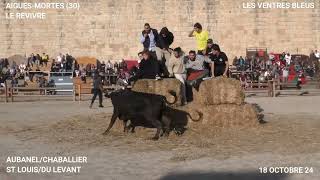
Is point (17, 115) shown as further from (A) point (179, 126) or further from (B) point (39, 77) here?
(B) point (39, 77)

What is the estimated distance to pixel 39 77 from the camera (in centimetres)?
2823

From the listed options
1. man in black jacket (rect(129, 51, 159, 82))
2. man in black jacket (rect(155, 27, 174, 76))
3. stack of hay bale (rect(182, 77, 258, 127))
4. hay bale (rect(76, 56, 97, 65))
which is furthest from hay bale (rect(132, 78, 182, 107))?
hay bale (rect(76, 56, 97, 65))

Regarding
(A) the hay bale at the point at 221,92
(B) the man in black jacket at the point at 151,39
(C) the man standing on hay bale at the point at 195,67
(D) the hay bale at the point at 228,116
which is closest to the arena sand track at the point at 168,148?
(D) the hay bale at the point at 228,116

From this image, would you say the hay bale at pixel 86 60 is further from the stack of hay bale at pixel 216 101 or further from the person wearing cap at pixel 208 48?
the stack of hay bale at pixel 216 101

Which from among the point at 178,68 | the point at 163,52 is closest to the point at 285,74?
the point at 163,52

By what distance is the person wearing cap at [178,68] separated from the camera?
13.2m

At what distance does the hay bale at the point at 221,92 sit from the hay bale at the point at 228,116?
0.60 feet

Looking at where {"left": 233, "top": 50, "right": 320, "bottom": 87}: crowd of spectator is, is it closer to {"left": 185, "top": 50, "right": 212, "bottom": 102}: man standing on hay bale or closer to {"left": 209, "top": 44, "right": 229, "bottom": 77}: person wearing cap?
{"left": 209, "top": 44, "right": 229, "bottom": 77}: person wearing cap

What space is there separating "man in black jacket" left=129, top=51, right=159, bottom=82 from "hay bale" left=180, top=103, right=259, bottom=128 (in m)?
1.12

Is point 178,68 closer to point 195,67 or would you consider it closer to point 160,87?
point 195,67

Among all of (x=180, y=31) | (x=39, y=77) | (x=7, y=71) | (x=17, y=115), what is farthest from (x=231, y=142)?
(x=180, y=31)

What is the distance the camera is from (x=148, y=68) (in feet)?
43.0

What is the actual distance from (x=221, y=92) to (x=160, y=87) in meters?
1.31

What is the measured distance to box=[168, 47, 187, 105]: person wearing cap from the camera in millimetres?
13188
